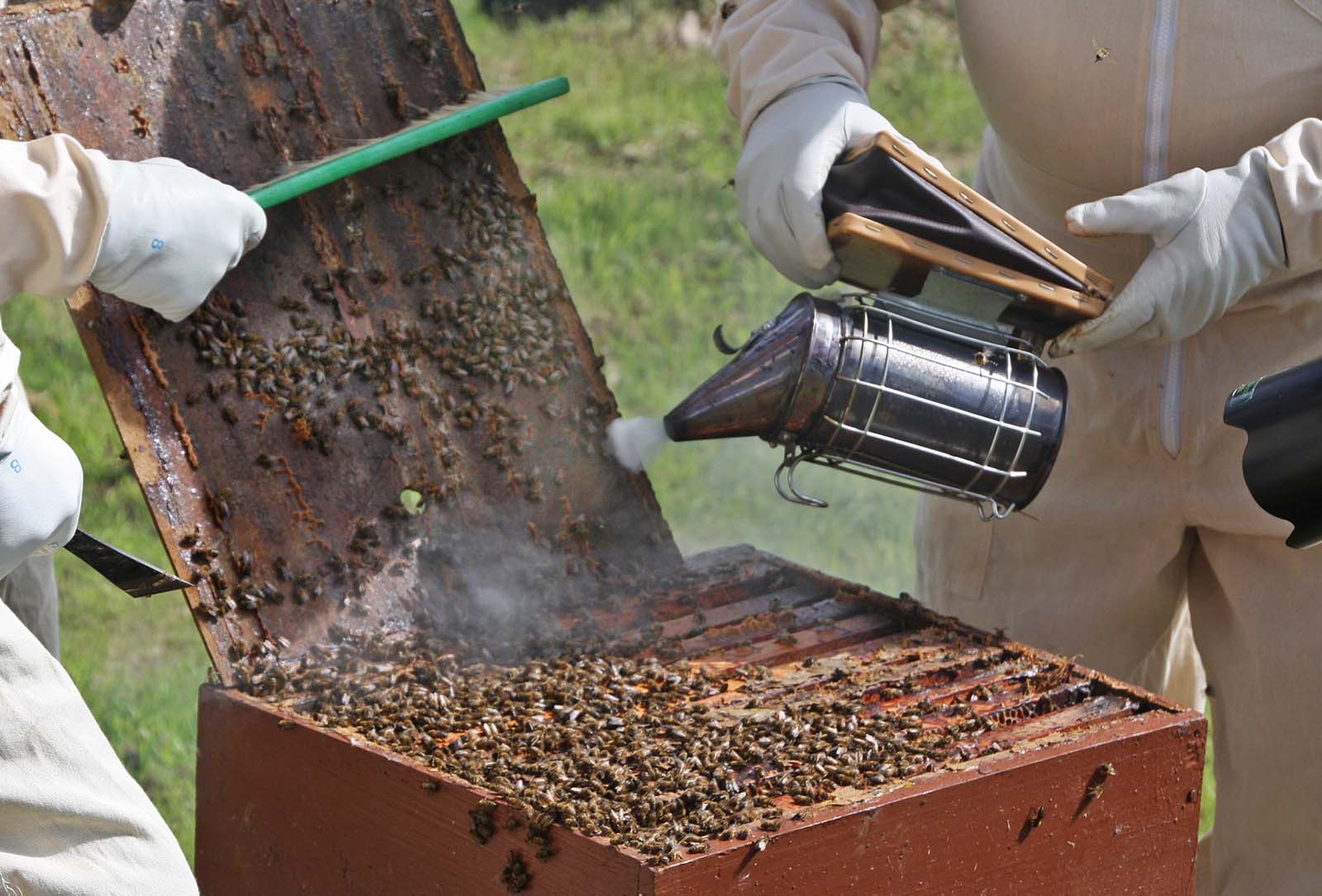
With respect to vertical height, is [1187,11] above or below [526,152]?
above

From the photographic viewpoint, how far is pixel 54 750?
2.05 metres

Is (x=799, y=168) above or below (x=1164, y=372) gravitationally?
above

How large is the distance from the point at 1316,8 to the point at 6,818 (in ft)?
8.58

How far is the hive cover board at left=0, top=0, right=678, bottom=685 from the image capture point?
8.28ft

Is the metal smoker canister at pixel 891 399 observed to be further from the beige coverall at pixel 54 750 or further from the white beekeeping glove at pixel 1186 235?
the beige coverall at pixel 54 750

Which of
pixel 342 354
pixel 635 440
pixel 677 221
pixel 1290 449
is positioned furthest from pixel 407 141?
pixel 677 221

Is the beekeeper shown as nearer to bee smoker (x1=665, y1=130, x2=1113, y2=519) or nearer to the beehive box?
the beehive box

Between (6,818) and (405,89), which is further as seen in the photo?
(405,89)

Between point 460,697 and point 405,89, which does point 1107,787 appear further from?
point 405,89

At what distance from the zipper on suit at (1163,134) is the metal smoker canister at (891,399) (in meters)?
0.42

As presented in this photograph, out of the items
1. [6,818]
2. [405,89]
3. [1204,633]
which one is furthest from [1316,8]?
[6,818]

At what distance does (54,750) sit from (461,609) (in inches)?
33.3

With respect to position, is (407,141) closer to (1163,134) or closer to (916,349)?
(916,349)

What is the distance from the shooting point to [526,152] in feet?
24.6
